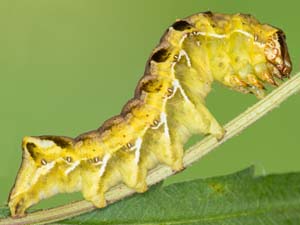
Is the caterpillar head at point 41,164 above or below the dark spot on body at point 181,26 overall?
below

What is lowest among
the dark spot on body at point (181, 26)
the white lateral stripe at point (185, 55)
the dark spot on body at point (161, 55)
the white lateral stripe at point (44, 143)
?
the white lateral stripe at point (44, 143)

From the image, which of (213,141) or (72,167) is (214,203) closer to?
(213,141)

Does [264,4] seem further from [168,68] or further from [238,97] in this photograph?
[168,68]

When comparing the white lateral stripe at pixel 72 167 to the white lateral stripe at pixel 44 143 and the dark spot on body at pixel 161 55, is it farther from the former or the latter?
the dark spot on body at pixel 161 55

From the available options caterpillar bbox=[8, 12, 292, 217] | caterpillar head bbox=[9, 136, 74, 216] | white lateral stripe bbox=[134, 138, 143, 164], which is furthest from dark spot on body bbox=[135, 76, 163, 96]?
caterpillar head bbox=[9, 136, 74, 216]

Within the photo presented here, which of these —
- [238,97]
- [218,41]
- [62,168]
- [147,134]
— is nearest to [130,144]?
[147,134]

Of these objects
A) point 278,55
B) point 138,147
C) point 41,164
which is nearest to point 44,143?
point 41,164

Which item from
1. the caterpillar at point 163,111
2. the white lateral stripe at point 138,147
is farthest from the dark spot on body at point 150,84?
the white lateral stripe at point 138,147
